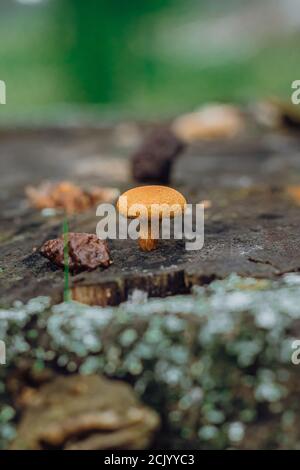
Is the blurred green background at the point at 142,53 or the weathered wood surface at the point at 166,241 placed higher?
the blurred green background at the point at 142,53

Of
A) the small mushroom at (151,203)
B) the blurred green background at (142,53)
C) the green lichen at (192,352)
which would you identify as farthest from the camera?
the blurred green background at (142,53)

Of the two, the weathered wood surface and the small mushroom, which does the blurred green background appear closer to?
the weathered wood surface

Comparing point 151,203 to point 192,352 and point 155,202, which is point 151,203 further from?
point 192,352

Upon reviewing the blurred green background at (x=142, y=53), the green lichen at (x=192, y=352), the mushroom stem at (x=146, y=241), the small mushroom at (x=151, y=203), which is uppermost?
the blurred green background at (x=142, y=53)

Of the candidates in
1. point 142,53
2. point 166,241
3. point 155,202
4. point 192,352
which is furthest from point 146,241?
point 142,53

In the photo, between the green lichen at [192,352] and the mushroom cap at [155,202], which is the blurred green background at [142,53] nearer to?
the mushroom cap at [155,202]

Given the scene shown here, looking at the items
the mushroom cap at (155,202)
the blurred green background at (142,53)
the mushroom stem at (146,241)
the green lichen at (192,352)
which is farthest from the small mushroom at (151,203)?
the blurred green background at (142,53)
